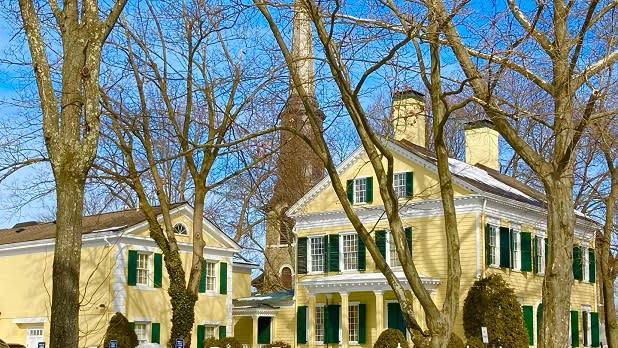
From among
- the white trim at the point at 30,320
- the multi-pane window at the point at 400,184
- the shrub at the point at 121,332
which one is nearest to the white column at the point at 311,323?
the multi-pane window at the point at 400,184

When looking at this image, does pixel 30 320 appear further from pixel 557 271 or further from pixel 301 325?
pixel 557 271

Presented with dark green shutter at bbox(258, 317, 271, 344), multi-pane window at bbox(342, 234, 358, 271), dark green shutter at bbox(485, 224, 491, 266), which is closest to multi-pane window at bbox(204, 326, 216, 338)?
dark green shutter at bbox(258, 317, 271, 344)

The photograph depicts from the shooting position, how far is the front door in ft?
103

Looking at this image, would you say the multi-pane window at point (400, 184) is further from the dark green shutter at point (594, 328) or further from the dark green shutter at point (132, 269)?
the dark green shutter at point (594, 328)

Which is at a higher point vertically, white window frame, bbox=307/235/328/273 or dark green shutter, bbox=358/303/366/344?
white window frame, bbox=307/235/328/273

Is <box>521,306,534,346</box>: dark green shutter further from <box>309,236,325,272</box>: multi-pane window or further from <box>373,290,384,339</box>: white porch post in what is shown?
<box>309,236,325,272</box>: multi-pane window

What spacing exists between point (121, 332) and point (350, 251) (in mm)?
8784

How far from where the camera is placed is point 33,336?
31.7 m

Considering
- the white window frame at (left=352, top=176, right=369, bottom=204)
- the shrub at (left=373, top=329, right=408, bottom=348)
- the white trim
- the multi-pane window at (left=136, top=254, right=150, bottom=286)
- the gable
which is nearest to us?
the shrub at (left=373, top=329, right=408, bottom=348)

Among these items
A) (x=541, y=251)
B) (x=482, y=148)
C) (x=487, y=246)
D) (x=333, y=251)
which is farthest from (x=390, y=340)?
(x=482, y=148)

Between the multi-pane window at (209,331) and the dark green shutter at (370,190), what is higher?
the dark green shutter at (370,190)

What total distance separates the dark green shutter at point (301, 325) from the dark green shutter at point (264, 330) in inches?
96.5

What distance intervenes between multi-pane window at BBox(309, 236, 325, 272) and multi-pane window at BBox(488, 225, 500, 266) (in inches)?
258

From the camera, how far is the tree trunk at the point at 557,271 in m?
13.2
